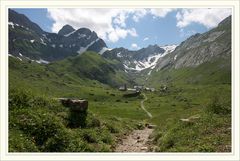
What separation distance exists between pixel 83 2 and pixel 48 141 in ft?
28.1

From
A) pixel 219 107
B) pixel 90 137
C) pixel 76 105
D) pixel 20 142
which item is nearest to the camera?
pixel 20 142

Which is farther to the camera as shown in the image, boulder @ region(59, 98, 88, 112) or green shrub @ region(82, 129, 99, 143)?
boulder @ region(59, 98, 88, 112)

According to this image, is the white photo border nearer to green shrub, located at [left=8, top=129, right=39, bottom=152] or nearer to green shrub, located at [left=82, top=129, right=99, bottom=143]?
green shrub, located at [left=8, top=129, right=39, bottom=152]

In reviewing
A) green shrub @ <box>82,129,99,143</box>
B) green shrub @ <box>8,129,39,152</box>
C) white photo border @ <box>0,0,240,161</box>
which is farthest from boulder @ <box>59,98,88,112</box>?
white photo border @ <box>0,0,240,161</box>

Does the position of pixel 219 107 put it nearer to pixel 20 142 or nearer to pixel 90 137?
pixel 90 137

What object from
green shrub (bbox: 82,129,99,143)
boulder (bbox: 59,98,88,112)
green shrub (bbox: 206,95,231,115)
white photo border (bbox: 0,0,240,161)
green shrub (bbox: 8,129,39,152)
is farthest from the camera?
green shrub (bbox: 206,95,231,115)

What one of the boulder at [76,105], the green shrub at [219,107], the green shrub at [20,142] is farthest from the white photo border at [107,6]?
the green shrub at [219,107]

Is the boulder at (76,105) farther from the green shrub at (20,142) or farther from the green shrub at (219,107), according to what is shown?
the green shrub at (219,107)

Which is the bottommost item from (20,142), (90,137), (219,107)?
(90,137)

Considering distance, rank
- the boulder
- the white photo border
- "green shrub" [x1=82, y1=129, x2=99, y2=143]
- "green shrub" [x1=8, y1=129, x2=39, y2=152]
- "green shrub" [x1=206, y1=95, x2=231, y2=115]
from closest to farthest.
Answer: the white photo border → "green shrub" [x1=8, y1=129, x2=39, y2=152] → "green shrub" [x1=82, y1=129, x2=99, y2=143] → the boulder → "green shrub" [x1=206, y1=95, x2=231, y2=115]

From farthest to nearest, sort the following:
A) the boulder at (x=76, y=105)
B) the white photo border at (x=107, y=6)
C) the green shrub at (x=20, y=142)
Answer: the boulder at (x=76, y=105)
the green shrub at (x=20, y=142)
the white photo border at (x=107, y=6)

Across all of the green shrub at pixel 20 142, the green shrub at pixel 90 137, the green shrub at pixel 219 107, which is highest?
the green shrub at pixel 219 107

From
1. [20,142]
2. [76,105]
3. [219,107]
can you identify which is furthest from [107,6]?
[219,107]
